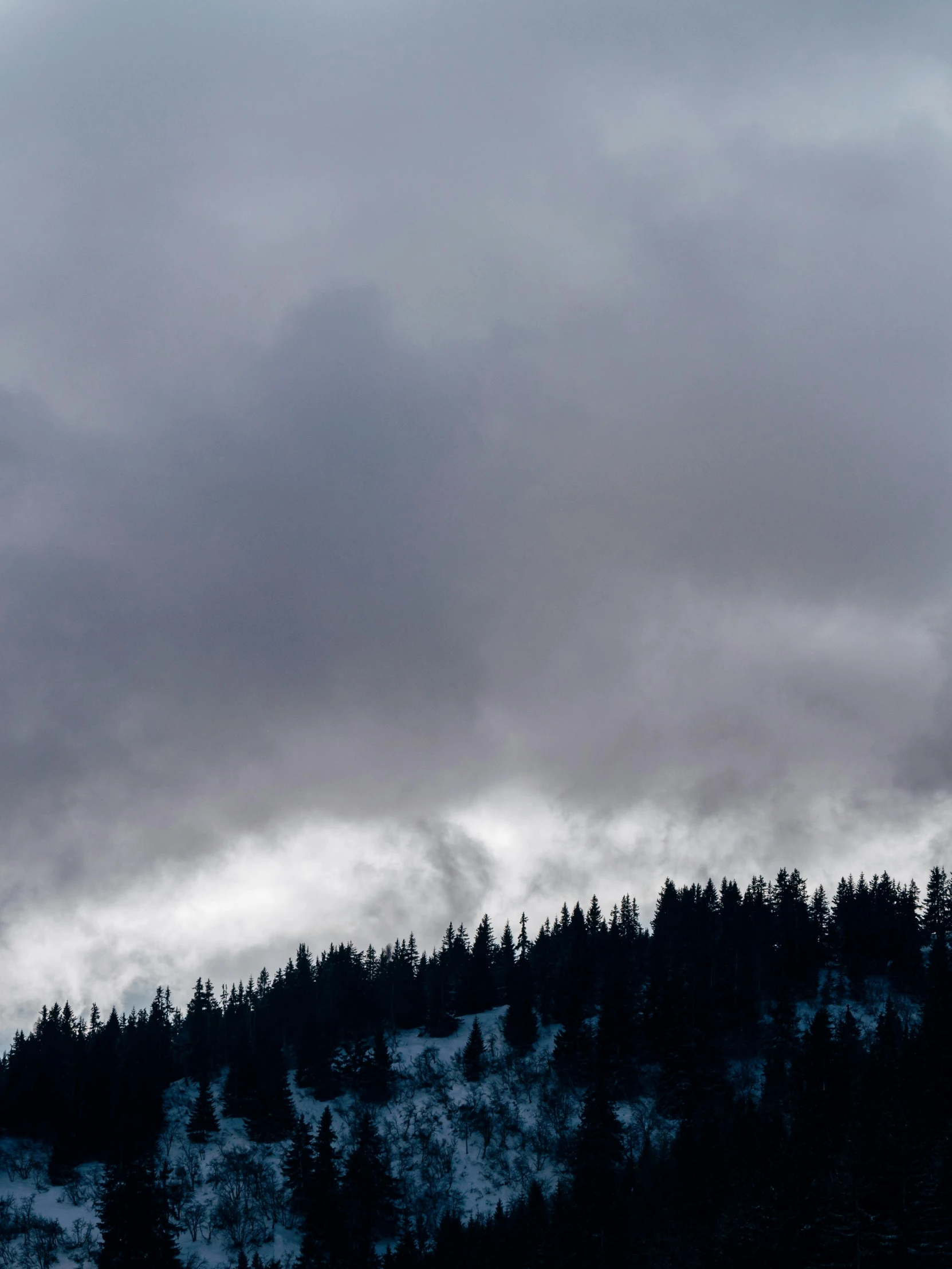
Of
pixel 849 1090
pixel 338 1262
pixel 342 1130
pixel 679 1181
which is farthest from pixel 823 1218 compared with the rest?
pixel 342 1130

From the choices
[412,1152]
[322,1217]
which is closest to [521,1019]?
[412,1152]

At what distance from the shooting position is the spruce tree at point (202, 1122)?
504ft

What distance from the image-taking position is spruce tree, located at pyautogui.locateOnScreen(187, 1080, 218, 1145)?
504 feet

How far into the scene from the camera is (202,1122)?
15412cm

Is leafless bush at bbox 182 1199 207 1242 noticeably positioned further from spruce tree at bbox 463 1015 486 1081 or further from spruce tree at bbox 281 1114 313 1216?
spruce tree at bbox 463 1015 486 1081

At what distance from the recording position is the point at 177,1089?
551ft

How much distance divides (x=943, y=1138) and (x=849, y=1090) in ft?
71.8

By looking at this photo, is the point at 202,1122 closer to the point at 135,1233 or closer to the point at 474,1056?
the point at 474,1056

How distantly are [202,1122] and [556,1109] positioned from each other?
46008 mm

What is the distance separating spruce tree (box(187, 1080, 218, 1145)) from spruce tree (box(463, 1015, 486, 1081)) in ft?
113

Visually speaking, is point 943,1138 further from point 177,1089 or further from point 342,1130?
point 177,1089

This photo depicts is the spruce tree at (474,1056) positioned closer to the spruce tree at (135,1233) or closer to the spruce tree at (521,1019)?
the spruce tree at (521,1019)

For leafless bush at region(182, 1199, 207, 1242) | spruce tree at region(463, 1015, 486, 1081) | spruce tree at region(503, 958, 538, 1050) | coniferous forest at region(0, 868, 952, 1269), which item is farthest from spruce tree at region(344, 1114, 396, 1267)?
spruce tree at region(503, 958, 538, 1050)

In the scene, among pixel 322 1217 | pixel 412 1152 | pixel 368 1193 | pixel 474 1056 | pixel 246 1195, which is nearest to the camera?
→ pixel 322 1217
